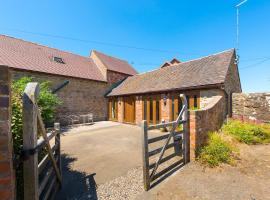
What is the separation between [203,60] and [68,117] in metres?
13.4

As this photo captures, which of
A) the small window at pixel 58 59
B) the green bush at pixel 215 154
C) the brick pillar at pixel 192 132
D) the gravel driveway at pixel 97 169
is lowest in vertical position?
the gravel driveway at pixel 97 169

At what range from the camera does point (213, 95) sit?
886 centimetres

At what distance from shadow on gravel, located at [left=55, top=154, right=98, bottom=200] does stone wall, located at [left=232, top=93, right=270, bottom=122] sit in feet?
31.4

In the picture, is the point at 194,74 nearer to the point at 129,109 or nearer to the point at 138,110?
the point at 138,110

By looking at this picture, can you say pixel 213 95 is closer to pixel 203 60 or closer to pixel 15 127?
pixel 203 60

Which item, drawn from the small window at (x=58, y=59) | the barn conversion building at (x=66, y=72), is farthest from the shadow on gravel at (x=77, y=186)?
the small window at (x=58, y=59)

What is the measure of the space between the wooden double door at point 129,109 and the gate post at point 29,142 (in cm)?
1190

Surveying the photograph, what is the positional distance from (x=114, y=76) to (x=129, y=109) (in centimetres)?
615

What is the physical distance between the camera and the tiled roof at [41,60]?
12.1 metres

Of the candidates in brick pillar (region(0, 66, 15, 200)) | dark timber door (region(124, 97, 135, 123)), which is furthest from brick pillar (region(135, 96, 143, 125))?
brick pillar (region(0, 66, 15, 200))

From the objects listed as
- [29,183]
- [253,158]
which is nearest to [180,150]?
[253,158]

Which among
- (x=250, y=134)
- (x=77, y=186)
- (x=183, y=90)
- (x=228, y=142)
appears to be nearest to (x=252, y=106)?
(x=250, y=134)

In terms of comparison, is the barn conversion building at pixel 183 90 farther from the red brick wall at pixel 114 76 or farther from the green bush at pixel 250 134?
the red brick wall at pixel 114 76

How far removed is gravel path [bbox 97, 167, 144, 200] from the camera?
3.22 m
